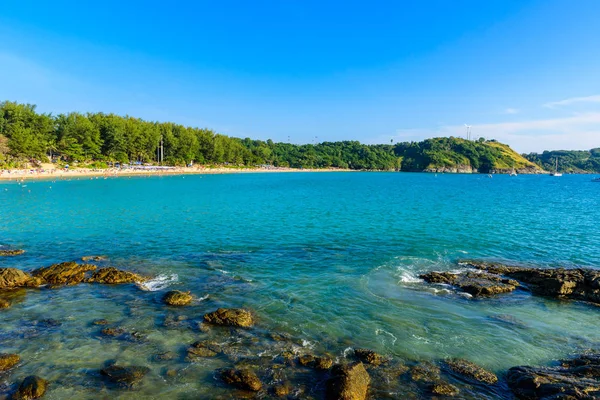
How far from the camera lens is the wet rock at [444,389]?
32.1 ft

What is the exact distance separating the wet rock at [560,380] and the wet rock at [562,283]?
709cm

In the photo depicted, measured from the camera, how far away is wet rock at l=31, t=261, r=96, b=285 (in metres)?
18.3

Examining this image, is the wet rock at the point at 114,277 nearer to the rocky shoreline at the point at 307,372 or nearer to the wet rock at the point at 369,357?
the rocky shoreline at the point at 307,372

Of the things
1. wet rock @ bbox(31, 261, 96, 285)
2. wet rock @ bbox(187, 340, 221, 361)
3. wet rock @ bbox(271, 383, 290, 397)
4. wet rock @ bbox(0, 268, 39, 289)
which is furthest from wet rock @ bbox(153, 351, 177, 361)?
wet rock @ bbox(0, 268, 39, 289)

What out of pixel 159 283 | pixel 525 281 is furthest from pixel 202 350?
pixel 525 281

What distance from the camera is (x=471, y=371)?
11.0 metres

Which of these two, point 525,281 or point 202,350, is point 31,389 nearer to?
point 202,350

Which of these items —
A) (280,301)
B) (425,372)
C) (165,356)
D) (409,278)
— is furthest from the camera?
(409,278)

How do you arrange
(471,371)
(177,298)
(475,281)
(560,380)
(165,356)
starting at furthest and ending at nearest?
(475,281)
(177,298)
(165,356)
(471,371)
(560,380)

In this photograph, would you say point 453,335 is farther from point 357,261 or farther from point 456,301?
point 357,261

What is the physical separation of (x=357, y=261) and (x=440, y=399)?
14.0 metres

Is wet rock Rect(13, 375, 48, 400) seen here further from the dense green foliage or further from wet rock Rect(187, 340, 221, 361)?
the dense green foliage

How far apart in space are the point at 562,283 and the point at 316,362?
1531 cm

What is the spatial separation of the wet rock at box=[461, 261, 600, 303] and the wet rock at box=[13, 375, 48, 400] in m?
22.0
